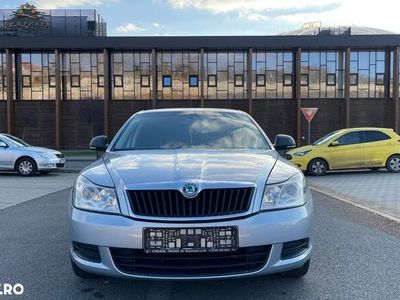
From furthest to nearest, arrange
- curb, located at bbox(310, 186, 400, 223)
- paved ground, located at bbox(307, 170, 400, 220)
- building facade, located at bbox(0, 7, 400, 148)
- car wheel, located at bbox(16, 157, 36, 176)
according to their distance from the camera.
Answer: building facade, located at bbox(0, 7, 400, 148), car wheel, located at bbox(16, 157, 36, 176), paved ground, located at bbox(307, 170, 400, 220), curb, located at bbox(310, 186, 400, 223)

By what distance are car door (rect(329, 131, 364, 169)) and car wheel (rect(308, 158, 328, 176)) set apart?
9.5 inches

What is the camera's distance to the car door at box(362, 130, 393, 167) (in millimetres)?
15305

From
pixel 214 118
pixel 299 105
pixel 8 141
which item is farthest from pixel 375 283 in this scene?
pixel 299 105

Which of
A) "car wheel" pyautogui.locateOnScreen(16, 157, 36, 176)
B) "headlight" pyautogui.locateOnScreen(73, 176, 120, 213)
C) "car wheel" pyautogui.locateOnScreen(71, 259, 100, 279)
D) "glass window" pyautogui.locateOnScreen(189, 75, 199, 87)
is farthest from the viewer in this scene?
"glass window" pyautogui.locateOnScreen(189, 75, 199, 87)

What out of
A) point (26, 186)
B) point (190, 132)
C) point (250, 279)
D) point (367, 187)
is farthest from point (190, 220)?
point (26, 186)

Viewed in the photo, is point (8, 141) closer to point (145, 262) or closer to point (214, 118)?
point (214, 118)

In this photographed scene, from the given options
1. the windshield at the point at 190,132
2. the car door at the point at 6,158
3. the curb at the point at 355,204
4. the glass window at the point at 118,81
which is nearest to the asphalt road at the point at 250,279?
the curb at the point at 355,204

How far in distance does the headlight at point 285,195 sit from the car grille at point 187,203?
192 mm

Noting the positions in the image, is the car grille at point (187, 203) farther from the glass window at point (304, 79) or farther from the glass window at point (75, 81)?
the glass window at point (75, 81)

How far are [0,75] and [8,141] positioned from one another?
76.7ft

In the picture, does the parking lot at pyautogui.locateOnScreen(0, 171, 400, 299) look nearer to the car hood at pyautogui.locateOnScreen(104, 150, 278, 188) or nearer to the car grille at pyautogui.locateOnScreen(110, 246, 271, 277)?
the car grille at pyautogui.locateOnScreen(110, 246, 271, 277)

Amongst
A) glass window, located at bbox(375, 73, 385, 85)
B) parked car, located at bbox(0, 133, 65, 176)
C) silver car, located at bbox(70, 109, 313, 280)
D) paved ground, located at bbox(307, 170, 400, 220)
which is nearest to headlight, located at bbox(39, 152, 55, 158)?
parked car, located at bbox(0, 133, 65, 176)

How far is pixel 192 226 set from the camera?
331 centimetres

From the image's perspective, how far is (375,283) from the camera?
13.6 feet
